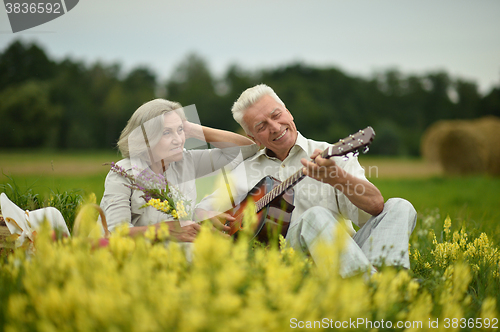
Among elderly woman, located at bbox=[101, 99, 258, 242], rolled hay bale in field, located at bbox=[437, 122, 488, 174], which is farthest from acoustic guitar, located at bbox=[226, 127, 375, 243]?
rolled hay bale in field, located at bbox=[437, 122, 488, 174]

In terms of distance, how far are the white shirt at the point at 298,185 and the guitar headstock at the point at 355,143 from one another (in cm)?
61

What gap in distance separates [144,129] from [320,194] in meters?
1.76

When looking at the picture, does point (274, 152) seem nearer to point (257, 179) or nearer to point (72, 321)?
point (257, 179)

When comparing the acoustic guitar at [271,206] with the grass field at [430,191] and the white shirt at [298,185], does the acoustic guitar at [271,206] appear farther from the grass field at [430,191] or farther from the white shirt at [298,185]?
the grass field at [430,191]

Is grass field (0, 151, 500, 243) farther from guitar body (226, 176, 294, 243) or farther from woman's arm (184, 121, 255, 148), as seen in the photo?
guitar body (226, 176, 294, 243)

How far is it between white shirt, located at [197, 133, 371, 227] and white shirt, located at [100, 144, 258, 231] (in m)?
0.16

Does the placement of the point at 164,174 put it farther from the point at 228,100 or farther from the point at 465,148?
the point at 228,100

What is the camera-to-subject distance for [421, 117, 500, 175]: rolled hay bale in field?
58.2ft

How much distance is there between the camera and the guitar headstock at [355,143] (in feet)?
9.25

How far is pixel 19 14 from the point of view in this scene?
4.83 meters

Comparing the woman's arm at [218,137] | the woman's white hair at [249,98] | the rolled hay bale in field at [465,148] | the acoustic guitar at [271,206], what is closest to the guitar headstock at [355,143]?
the acoustic guitar at [271,206]

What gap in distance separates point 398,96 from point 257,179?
156 ft

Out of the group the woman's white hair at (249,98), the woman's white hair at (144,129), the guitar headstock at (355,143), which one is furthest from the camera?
the woman's white hair at (249,98)

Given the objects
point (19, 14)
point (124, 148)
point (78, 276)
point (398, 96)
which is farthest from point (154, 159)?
point (398, 96)
